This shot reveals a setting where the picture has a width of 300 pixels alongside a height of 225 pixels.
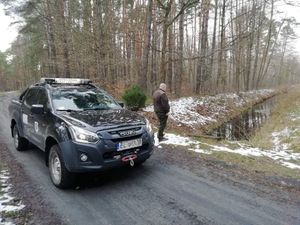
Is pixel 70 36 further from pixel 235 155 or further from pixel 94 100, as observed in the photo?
pixel 235 155

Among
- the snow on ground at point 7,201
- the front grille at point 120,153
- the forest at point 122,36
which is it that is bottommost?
the snow on ground at point 7,201

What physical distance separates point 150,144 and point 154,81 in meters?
19.5

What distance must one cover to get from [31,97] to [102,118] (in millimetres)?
2756

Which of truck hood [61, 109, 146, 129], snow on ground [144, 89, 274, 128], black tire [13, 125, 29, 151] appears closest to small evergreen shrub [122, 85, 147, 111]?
snow on ground [144, 89, 274, 128]

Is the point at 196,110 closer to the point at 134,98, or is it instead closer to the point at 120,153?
the point at 134,98

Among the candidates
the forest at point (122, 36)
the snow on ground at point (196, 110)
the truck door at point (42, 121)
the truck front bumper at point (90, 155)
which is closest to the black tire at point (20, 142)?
the truck door at point (42, 121)

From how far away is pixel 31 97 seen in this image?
700 cm

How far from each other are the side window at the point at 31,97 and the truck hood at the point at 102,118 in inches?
68.0

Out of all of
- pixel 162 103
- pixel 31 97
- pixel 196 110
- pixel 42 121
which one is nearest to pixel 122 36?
pixel 196 110

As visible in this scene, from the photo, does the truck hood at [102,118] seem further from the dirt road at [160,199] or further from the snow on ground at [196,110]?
the snow on ground at [196,110]

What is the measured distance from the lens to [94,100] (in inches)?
251

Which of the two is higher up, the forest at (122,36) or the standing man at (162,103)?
the forest at (122,36)

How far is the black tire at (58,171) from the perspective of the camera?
4.91 m

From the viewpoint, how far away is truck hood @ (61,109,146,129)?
16.3 ft
